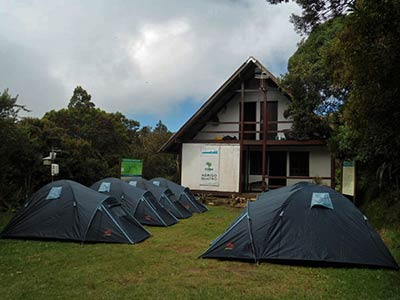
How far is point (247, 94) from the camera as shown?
62.0 ft

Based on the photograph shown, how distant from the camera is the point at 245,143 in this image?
17750mm

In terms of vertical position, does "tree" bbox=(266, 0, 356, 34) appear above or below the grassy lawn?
above

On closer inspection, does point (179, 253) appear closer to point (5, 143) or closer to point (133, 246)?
point (133, 246)

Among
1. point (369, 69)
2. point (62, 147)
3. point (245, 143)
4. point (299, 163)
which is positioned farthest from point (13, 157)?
point (299, 163)

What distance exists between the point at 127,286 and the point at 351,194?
9.29 meters

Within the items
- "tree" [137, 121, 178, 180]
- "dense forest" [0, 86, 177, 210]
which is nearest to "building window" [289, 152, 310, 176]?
"dense forest" [0, 86, 177, 210]

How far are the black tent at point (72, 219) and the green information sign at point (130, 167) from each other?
246 inches

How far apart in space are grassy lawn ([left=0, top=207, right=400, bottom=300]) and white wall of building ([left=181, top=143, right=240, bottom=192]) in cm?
1026

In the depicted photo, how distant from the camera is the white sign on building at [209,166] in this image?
1828cm

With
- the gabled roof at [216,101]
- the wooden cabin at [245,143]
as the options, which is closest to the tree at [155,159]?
the gabled roof at [216,101]

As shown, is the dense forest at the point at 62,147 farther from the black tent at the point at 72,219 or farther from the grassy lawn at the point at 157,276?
the grassy lawn at the point at 157,276

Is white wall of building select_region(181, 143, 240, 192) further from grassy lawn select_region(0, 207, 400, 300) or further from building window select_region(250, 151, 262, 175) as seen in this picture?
grassy lawn select_region(0, 207, 400, 300)

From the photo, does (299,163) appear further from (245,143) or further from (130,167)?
(130,167)

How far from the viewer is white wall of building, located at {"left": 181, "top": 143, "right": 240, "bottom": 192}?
1791 centimetres
